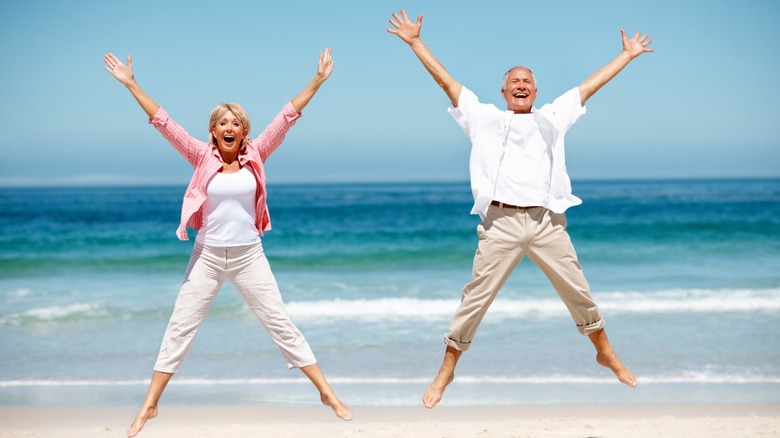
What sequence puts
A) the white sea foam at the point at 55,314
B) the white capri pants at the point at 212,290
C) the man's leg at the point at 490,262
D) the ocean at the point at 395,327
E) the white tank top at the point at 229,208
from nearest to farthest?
1. the white tank top at the point at 229,208
2. the white capri pants at the point at 212,290
3. the man's leg at the point at 490,262
4. the ocean at the point at 395,327
5. the white sea foam at the point at 55,314

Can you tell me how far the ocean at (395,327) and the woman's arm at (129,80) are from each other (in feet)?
10.3

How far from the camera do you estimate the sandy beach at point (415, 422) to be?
19.8 feet

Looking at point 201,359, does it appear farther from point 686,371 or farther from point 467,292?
point 686,371

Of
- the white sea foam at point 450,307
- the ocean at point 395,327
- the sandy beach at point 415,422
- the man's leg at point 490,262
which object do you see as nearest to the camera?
the man's leg at point 490,262

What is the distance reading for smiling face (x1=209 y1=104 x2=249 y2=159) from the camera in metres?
5.04

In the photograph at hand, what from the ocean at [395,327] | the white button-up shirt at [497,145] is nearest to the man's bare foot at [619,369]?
the white button-up shirt at [497,145]

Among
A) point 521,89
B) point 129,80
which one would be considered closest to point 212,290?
point 129,80

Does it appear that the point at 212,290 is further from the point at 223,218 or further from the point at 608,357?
the point at 608,357

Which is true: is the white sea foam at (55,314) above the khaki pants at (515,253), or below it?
below

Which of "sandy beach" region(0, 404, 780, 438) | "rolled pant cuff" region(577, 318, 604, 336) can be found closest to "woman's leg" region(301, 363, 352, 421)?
"sandy beach" region(0, 404, 780, 438)

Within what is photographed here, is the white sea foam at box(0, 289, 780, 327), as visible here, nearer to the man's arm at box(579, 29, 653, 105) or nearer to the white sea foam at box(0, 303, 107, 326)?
the white sea foam at box(0, 303, 107, 326)

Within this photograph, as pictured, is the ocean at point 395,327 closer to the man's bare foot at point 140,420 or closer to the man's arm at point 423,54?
the man's bare foot at point 140,420

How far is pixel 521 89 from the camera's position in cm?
520

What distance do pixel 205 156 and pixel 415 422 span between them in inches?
108
